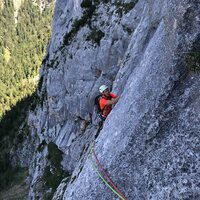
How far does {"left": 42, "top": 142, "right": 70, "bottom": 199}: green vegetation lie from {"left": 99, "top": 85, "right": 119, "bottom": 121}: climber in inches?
855

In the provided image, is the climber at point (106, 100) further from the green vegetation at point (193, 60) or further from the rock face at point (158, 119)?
the green vegetation at point (193, 60)

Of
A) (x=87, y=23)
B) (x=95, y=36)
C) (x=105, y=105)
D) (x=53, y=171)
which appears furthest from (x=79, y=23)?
(x=105, y=105)

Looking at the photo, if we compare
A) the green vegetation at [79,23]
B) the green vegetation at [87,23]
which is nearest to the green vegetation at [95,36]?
the green vegetation at [87,23]

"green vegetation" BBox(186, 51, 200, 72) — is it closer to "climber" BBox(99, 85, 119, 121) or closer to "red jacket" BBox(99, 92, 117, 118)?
"climber" BBox(99, 85, 119, 121)

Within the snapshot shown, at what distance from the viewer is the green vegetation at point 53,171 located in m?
39.2

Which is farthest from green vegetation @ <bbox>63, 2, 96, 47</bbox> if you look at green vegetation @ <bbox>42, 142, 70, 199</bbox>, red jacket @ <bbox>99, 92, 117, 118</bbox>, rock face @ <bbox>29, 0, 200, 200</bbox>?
red jacket @ <bbox>99, 92, 117, 118</bbox>

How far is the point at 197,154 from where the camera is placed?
10.1m

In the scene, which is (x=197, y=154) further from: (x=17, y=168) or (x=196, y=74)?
(x=17, y=168)

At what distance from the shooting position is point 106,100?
1727cm

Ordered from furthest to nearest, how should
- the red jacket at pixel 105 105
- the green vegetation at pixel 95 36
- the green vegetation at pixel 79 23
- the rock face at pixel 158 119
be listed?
the green vegetation at pixel 79 23 < the green vegetation at pixel 95 36 < the red jacket at pixel 105 105 < the rock face at pixel 158 119

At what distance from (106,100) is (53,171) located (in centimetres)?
2647

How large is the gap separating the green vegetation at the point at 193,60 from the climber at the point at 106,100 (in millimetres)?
6115

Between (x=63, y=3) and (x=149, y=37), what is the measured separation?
44779 mm

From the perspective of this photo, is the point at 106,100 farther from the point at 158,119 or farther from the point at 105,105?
the point at 158,119
